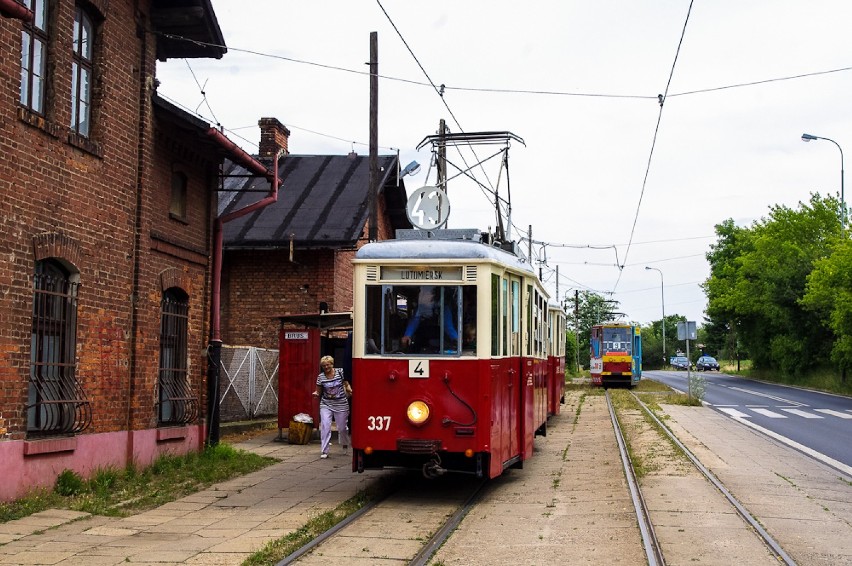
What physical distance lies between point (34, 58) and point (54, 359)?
337 centimetres

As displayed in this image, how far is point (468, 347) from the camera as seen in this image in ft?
36.4

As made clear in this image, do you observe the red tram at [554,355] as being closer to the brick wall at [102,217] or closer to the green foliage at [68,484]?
the brick wall at [102,217]

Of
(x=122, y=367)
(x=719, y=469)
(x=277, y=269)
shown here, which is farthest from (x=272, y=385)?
(x=719, y=469)

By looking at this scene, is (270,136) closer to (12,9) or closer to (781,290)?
(12,9)

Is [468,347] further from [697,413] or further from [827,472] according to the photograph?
[697,413]

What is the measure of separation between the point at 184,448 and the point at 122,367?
92.4 inches

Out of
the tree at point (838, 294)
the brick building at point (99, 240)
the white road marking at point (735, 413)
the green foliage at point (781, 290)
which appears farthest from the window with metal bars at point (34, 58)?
the green foliage at point (781, 290)

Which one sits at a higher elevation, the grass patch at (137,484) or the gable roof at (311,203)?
the gable roof at (311,203)

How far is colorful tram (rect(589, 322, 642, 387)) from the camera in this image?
4306 centimetres

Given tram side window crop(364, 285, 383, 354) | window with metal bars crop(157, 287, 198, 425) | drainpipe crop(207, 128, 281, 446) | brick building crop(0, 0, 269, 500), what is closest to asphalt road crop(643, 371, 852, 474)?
tram side window crop(364, 285, 383, 354)

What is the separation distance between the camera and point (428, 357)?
11.1 m

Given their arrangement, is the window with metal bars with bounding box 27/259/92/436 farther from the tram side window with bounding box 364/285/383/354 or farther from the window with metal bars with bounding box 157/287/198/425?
the tram side window with bounding box 364/285/383/354

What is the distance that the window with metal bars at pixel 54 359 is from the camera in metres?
11.2

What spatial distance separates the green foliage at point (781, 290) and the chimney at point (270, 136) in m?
27.8
